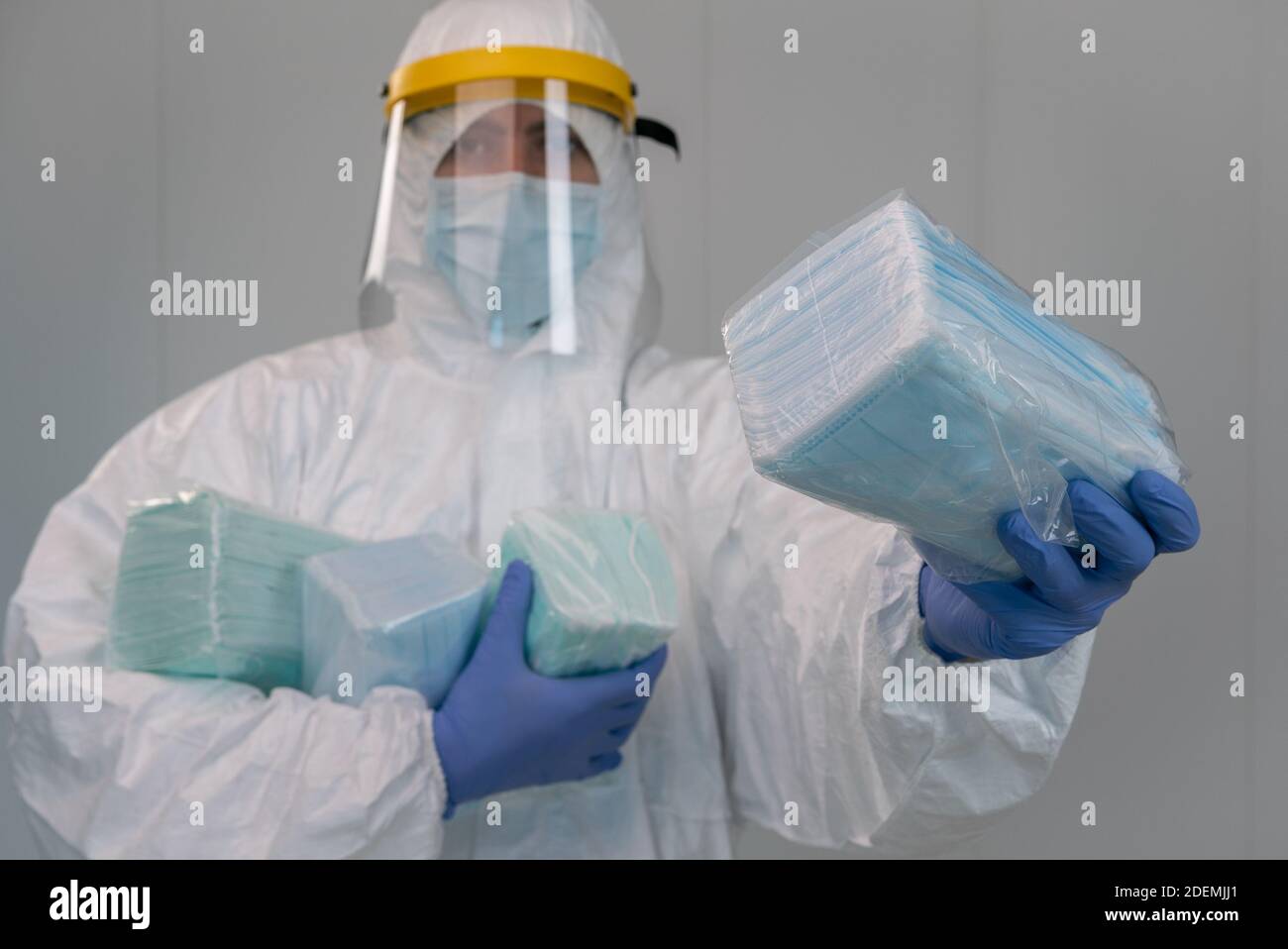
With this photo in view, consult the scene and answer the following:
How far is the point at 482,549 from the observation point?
154 cm

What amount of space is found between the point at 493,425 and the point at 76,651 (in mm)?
606

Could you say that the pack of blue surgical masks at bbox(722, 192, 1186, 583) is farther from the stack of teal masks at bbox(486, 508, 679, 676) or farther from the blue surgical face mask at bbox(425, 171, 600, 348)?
the blue surgical face mask at bbox(425, 171, 600, 348)

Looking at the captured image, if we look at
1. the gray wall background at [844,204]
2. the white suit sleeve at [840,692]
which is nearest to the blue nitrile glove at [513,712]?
the white suit sleeve at [840,692]

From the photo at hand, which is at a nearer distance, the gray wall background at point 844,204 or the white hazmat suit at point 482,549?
the white hazmat suit at point 482,549

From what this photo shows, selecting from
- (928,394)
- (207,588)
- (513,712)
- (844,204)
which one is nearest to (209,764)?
(207,588)

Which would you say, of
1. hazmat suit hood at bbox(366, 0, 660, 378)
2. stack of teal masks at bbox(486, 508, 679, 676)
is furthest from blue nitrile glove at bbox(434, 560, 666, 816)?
hazmat suit hood at bbox(366, 0, 660, 378)

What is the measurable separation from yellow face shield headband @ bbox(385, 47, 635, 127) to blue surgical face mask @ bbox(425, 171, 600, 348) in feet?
0.39

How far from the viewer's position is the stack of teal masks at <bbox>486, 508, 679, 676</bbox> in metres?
1.26

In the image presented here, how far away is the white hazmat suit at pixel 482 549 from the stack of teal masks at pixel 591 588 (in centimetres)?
13

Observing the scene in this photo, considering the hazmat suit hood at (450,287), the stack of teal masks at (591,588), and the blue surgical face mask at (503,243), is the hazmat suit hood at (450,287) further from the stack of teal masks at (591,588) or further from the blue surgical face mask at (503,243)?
the stack of teal masks at (591,588)

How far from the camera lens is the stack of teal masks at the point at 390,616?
126 cm

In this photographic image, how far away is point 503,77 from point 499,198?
172 mm

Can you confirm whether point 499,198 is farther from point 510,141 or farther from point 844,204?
point 844,204
